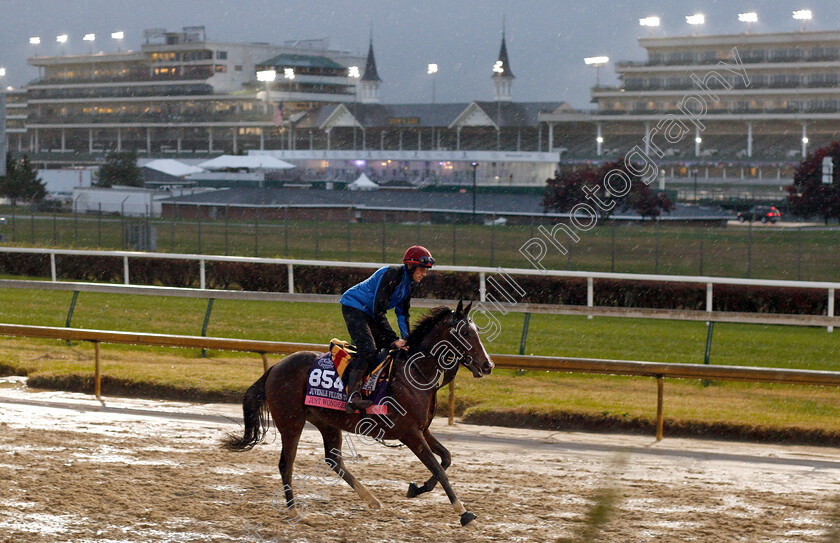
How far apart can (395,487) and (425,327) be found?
4.39ft

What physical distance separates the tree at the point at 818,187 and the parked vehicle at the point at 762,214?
4864 mm

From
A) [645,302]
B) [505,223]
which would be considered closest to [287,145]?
[505,223]

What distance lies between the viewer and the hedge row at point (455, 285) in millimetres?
18016

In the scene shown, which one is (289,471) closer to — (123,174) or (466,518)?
(466,518)

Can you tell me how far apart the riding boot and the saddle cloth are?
0.04 meters

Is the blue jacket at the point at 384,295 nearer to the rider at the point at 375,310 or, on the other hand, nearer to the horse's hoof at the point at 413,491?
the rider at the point at 375,310

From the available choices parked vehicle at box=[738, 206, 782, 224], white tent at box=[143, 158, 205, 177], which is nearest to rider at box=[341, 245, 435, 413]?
parked vehicle at box=[738, 206, 782, 224]

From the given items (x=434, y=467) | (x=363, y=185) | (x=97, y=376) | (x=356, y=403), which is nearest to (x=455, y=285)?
(x=97, y=376)

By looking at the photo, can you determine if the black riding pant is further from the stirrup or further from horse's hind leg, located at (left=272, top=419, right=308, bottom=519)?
horse's hind leg, located at (left=272, top=419, right=308, bottom=519)

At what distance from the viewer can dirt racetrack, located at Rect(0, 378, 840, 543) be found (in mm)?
6082

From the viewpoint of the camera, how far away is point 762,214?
44.1m

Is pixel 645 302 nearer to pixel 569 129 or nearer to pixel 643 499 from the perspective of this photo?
pixel 643 499

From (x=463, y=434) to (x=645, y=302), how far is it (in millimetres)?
10039

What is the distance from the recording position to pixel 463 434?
9242 millimetres
